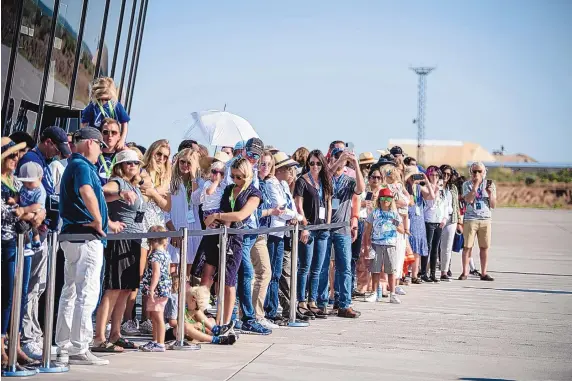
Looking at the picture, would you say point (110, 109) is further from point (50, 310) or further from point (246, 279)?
point (50, 310)

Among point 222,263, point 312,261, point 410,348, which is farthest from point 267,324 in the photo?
point 410,348

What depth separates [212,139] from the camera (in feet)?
53.4

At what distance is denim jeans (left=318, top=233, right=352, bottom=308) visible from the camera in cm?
1349

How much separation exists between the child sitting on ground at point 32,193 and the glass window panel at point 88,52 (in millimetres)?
9565

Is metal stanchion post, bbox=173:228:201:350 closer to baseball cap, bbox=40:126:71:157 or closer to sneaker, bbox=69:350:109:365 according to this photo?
sneaker, bbox=69:350:109:365

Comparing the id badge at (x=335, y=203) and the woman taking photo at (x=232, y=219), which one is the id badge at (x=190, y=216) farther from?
the id badge at (x=335, y=203)

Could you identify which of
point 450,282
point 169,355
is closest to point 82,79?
point 450,282

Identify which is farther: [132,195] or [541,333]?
[541,333]

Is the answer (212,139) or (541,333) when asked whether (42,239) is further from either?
(212,139)

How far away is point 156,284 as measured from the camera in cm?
1005

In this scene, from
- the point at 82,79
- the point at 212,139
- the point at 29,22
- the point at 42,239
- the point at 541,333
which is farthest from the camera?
the point at 82,79

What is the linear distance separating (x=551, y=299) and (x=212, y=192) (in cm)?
708

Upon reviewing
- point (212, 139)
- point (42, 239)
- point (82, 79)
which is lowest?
point (42, 239)

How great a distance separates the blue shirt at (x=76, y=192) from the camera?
8.98m
